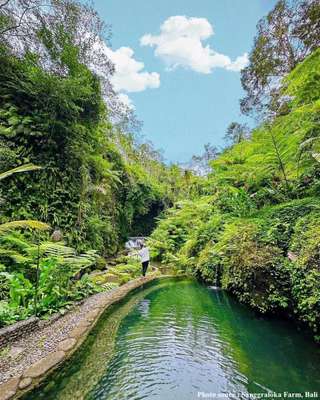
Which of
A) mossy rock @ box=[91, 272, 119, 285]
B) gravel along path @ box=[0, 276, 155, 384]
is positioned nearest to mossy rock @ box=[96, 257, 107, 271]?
mossy rock @ box=[91, 272, 119, 285]

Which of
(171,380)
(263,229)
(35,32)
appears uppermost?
(35,32)

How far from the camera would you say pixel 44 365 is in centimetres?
226

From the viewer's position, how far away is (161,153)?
74.7ft

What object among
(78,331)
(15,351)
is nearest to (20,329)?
(15,351)

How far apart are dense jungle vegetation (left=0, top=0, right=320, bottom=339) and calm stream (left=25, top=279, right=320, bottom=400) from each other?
492 mm

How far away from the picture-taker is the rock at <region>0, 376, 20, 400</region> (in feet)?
6.11

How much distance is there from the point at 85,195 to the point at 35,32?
16.4 feet

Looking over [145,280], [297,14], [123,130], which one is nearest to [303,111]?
[145,280]

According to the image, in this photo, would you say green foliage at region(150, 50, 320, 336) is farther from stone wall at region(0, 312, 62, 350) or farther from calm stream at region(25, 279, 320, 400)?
stone wall at region(0, 312, 62, 350)

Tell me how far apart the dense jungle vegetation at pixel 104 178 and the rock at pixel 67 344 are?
0.92 metres

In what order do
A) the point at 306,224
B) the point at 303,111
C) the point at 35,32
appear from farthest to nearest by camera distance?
the point at 35,32
the point at 303,111
the point at 306,224

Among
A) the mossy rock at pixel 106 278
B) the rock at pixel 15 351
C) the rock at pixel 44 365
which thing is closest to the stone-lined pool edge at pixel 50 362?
the rock at pixel 44 365

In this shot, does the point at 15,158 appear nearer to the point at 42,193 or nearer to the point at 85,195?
the point at 42,193

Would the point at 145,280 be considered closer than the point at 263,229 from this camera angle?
No
